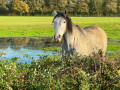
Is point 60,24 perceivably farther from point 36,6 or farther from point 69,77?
point 36,6

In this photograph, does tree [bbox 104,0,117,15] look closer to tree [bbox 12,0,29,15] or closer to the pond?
→ tree [bbox 12,0,29,15]

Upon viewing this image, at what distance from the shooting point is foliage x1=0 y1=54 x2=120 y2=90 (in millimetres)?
3840

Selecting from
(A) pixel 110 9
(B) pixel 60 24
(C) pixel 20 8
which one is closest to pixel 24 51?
(B) pixel 60 24

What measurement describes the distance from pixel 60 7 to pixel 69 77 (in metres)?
103

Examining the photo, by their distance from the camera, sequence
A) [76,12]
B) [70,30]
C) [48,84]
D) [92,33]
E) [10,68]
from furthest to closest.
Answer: [76,12]
[92,33]
[70,30]
[10,68]
[48,84]

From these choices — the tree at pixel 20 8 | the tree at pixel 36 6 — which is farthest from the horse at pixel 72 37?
the tree at pixel 20 8

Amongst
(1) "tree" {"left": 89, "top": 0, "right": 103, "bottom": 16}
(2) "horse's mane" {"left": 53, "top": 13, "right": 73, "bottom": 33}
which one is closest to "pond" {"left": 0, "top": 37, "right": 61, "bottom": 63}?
(2) "horse's mane" {"left": 53, "top": 13, "right": 73, "bottom": 33}

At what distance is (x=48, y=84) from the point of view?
3.82 m

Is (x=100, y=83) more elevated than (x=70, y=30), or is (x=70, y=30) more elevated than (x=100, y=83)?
(x=70, y=30)

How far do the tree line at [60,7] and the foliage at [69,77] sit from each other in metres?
90.7

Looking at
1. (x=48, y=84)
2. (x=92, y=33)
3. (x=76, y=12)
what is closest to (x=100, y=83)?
(x=48, y=84)

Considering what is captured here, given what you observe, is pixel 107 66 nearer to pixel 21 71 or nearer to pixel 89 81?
pixel 89 81

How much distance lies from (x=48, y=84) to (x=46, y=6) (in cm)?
10596

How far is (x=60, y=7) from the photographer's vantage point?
105 meters
